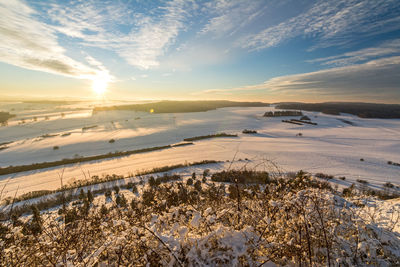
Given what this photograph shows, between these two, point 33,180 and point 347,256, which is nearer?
point 347,256

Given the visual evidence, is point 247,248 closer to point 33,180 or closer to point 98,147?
point 33,180

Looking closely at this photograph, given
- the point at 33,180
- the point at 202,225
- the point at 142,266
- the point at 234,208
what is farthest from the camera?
the point at 33,180

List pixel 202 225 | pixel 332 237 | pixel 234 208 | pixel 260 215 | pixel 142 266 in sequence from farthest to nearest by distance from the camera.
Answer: pixel 234 208 < pixel 260 215 < pixel 202 225 < pixel 332 237 < pixel 142 266

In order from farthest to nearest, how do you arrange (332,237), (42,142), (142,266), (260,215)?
(42,142)
(260,215)
(332,237)
(142,266)

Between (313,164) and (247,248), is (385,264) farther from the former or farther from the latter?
(313,164)

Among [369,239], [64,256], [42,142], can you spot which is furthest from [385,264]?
[42,142]

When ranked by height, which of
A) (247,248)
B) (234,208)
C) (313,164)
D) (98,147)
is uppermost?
(247,248)

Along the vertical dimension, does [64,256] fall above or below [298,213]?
below

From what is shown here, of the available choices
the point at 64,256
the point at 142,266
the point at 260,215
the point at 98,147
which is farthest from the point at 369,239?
the point at 98,147

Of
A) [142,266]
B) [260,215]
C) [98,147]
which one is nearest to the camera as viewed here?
[142,266]
